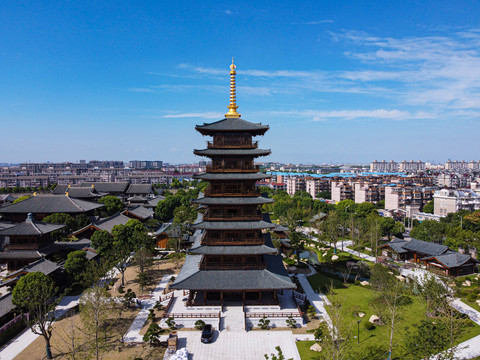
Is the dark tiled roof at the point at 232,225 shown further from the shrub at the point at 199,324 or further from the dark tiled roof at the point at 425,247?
the dark tiled roof at the point at 425,247

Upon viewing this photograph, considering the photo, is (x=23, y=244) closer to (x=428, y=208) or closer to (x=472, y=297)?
(x=472, y=297)

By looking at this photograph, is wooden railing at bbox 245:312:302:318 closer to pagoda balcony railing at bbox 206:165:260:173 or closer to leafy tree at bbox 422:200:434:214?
pagoda balcony railing at bbox 206:165:260:173

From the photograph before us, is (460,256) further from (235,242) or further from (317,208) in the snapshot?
(317,208)

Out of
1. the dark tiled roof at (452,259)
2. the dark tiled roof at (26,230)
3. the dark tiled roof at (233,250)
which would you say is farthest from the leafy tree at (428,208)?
the dark tiled roof at (26,230)

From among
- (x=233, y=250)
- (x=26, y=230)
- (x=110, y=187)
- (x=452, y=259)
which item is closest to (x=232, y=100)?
(x=233, y=250)

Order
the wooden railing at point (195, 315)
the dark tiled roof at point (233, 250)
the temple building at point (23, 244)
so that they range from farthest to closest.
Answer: the temple building at point (23, 244) → the dark tiled roof at point (233, 250) → the wooden railing at point (195, 315)

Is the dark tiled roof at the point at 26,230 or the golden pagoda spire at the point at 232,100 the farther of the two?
the dark tiled roof at the point at 26,230
